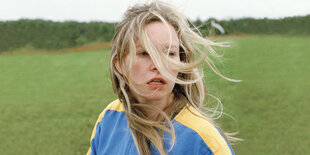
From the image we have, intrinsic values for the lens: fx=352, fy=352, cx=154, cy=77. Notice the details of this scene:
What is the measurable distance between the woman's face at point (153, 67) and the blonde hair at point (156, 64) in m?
0.03

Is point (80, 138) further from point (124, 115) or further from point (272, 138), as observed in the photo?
point (124, 115)

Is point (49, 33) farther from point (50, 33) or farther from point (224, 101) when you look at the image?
point (224, 101)

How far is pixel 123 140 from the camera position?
1.88m

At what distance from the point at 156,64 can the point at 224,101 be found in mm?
6045

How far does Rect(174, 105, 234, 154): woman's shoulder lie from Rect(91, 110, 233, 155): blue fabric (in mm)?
13

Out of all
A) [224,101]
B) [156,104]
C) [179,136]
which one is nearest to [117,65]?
[156,104]

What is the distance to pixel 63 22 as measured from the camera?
2417cm

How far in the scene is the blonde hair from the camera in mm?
1713

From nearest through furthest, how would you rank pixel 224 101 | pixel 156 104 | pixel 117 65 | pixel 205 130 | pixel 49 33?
pixel 205 130
pixel 156 104
pixel 117 65
pixel 224 101
pixel 49 33

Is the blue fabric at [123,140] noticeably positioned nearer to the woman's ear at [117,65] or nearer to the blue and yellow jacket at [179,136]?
the blue and yellow jacket at [179,136]

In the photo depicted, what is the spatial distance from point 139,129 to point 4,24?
71.9ft

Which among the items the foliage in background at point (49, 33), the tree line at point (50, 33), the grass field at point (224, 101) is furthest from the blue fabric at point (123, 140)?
the foliage in background at point (49, 33)

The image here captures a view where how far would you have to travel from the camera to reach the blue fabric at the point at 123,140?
1.62 m

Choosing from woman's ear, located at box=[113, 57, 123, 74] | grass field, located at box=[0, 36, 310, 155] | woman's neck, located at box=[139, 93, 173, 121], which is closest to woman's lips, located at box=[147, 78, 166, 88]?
woman's neck, located at box=[139, 93, 173, 121]
